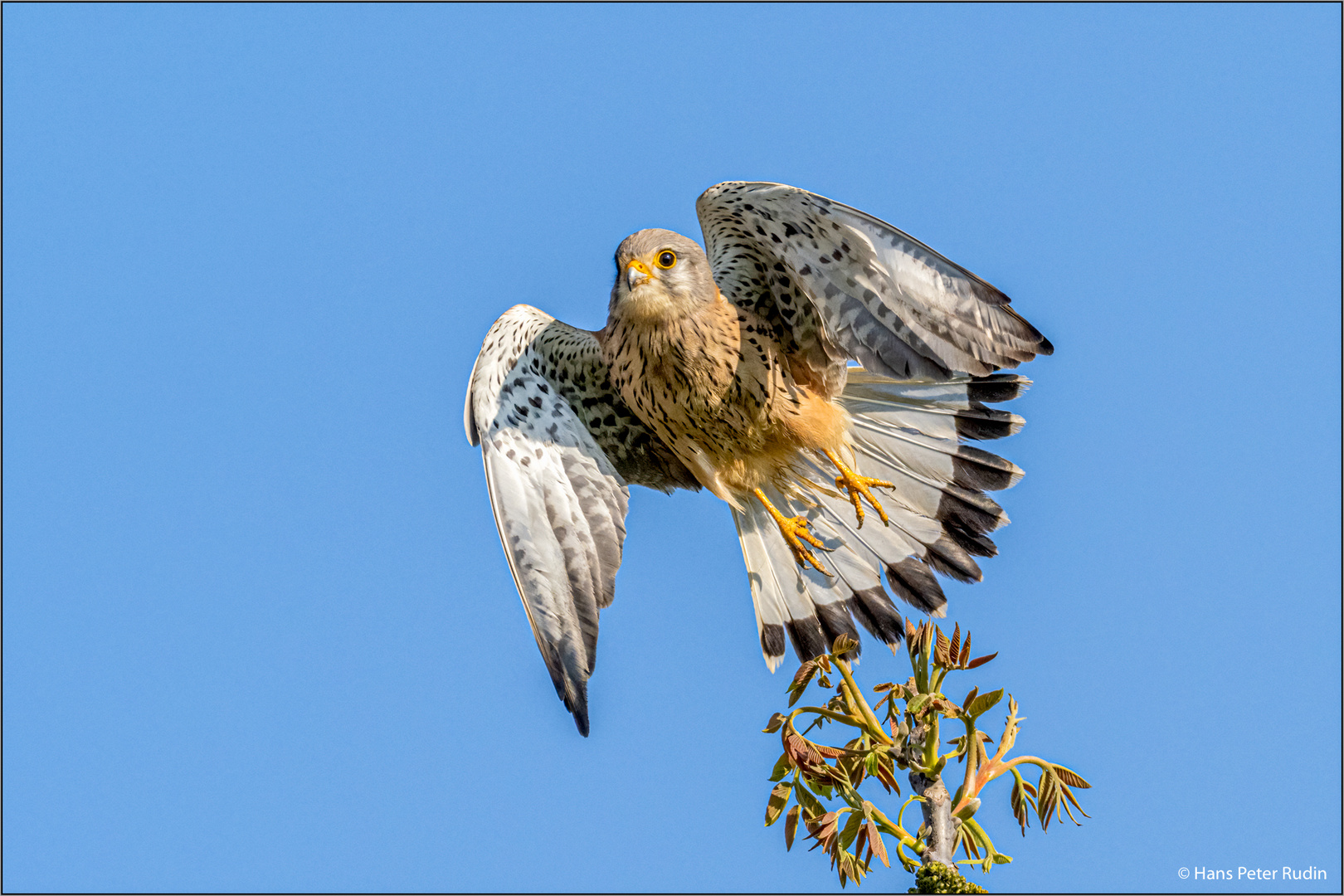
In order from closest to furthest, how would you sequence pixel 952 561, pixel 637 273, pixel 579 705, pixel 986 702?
pixel 986 702
pixel 579 705
pixel 637 273
pixel 952 561

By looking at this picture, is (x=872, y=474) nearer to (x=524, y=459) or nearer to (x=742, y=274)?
(x=742, y=274)

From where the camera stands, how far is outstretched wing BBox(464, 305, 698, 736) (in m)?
5.33

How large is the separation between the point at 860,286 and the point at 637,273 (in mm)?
942

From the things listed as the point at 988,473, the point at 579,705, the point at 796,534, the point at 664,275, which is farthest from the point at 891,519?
the point at 579,705

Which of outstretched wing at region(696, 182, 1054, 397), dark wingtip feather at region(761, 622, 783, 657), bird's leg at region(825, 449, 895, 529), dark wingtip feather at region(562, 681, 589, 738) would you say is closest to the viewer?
outstretched wing at region(696, 182, 1054, 397)

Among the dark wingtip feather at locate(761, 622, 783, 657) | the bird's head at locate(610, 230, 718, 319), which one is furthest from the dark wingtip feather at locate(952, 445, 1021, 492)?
the bird's head at locate(610, 230, 718, 319)

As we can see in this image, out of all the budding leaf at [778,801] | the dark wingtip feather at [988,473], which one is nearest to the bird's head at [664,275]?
the dark wingtip feather at [988,473]

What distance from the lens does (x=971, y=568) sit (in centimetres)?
549

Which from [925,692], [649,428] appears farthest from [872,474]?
[925,692]

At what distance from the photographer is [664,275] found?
5324 mm

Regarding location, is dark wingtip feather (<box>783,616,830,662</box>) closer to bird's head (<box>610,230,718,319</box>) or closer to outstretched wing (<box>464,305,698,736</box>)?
outstretched wing (<box>464,305,698,736</box>)

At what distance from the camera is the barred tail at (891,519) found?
219 inches

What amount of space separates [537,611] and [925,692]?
231cm

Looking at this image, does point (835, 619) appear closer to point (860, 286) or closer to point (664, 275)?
point (860, 286)
